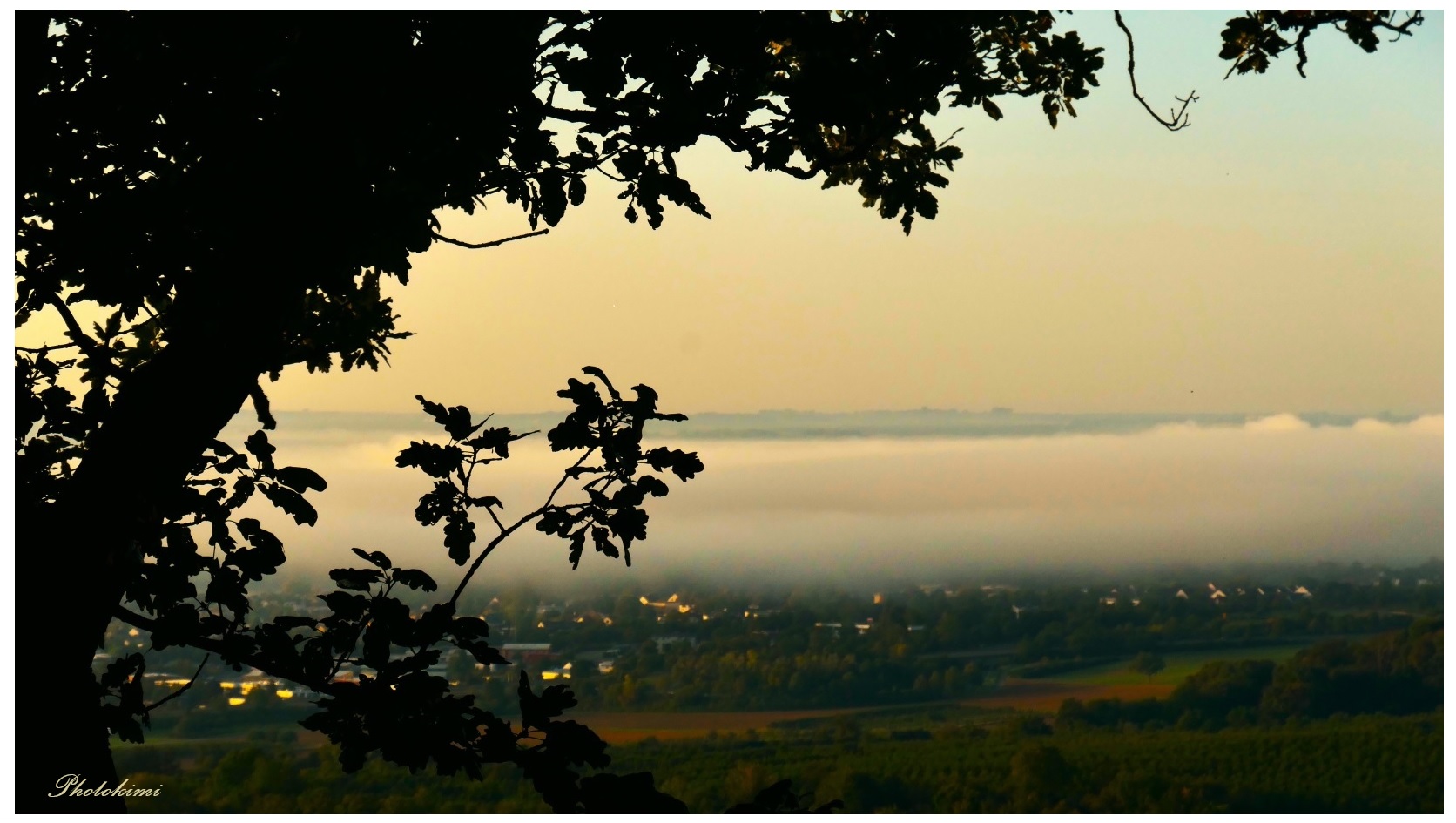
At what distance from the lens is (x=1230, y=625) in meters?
32.2

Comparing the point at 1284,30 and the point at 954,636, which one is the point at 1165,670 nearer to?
the point at 954,636

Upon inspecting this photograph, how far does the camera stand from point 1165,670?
3005 centimetres

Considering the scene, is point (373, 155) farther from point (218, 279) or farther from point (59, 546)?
point (59, 546)

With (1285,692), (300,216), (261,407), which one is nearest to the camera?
(300,216)

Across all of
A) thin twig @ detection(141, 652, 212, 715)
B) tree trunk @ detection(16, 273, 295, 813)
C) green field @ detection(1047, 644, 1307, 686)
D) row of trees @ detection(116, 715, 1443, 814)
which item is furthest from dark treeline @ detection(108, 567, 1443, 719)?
tree trunk @ detection(16, 273, 295, 813)

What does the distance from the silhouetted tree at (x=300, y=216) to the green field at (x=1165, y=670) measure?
91.8 ft

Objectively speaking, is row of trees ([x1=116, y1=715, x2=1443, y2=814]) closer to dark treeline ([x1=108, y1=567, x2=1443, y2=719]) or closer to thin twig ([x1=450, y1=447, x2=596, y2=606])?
dark treeline ([x1=108, y1=567, x2=1443, y2=719])

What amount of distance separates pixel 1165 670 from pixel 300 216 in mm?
30575

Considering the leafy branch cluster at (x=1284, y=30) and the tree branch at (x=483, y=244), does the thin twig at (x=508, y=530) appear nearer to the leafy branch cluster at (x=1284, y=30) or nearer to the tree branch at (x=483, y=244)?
the tree branch at (x=483, y=244)

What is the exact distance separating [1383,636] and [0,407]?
39.4 m

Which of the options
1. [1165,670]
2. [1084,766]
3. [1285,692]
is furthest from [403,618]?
[1285,692]

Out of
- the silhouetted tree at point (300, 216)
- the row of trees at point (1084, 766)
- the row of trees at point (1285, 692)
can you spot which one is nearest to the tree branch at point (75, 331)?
the silhouetted tree at point (300, 216)

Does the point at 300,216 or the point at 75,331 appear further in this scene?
the point at 75,331

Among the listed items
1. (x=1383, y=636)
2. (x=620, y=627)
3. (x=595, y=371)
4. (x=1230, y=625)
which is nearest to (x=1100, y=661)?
(x=1230, y=625)
